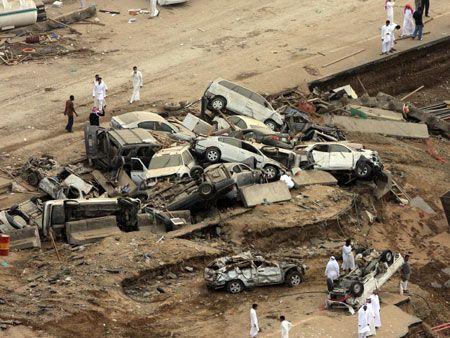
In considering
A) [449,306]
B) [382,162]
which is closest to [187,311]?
[449,306]

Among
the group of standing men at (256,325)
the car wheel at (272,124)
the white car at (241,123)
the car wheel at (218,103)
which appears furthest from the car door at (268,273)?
the car wheel at (218,103)

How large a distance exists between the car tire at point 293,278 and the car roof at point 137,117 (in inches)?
365

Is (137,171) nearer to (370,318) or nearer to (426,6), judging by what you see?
(370,318)

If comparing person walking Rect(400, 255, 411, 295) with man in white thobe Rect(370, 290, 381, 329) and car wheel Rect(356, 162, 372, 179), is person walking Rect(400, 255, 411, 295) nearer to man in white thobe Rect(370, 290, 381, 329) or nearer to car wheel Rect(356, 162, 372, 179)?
man in white thobe Rect(370, 290, 381, 329)

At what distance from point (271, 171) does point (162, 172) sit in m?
3.40

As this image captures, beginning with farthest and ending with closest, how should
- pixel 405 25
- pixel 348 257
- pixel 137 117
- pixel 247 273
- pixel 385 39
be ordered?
pixel 405 25
pixel 385 39
pixel 137 117
pixel 348 257
pixel 247 273

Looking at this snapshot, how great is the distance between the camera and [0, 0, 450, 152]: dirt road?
1657 inches

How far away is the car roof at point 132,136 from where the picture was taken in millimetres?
35188

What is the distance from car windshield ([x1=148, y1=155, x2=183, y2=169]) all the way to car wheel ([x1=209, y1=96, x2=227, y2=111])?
17.4 ft

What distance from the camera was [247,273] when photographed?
29.9 metres

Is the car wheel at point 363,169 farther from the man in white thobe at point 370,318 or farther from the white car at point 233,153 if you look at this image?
the man in white thobe at point 370,318

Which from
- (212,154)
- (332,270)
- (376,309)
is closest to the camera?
(376,309)

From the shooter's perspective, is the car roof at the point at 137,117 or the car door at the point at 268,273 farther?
the car roof at the point at 137,117

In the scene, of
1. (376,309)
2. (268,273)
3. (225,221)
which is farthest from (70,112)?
(376,309)
